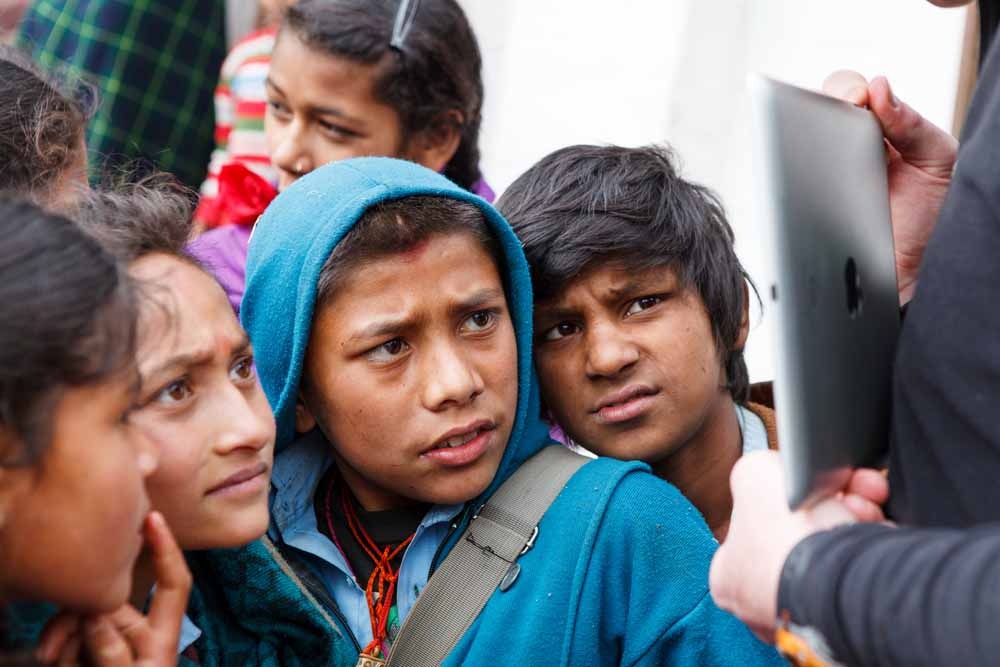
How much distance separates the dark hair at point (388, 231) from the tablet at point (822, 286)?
2.58 ft

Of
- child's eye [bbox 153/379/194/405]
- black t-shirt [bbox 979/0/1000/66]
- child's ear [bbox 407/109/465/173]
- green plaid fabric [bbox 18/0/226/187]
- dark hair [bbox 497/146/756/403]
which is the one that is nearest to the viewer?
black t-shirt [bbox 979/0/1000/66]

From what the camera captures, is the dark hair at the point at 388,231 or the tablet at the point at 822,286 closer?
the tablet at the point at 822,286

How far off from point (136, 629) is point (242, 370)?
522mm

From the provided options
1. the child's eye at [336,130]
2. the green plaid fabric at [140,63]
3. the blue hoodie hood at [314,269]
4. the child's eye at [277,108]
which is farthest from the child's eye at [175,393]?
the green plaid fabric at [140,63]

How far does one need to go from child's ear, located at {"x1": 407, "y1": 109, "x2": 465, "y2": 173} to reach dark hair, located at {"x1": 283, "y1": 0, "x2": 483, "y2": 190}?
0.01 m

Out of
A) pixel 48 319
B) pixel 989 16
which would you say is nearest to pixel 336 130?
pixel 989 16

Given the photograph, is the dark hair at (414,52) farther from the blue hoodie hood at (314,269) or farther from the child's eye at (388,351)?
the child's eye at (388,351)

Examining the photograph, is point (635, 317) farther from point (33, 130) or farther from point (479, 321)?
point (33, 130)

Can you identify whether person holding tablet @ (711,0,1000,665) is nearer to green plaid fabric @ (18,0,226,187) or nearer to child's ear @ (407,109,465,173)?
child's ear @ (407,109,465,173)

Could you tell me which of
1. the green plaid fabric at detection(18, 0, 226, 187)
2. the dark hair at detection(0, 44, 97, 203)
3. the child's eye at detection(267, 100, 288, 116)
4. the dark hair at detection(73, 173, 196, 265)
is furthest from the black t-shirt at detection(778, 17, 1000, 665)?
the green plaid fabric at detection(18, 0, 226, 187)

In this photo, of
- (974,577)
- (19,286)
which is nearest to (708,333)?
(974,577)

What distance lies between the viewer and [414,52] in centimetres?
352

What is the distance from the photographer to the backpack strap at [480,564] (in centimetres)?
193

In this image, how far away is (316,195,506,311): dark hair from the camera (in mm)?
2064
